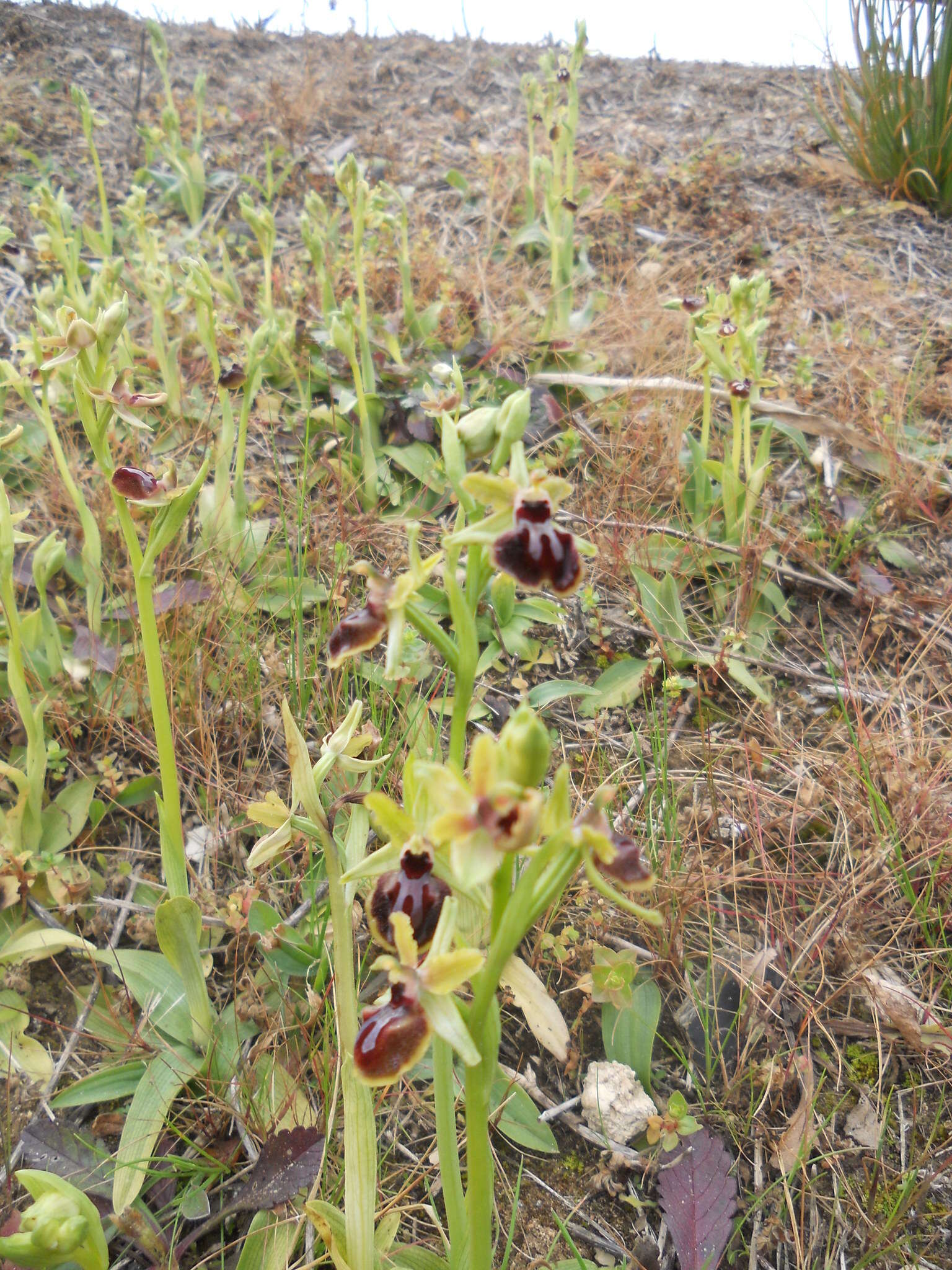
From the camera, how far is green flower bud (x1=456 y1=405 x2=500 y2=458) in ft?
3.73

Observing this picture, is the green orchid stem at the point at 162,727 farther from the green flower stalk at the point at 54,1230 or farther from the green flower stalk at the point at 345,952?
the green flower stalk at the point at 54,1230

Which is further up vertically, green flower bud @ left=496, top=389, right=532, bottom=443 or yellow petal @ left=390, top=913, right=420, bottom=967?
green flower bud @ left=496, top=389, right=532, bottom=443

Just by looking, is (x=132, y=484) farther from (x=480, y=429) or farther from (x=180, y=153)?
(x=180, y=153)

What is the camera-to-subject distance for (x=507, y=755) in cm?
77

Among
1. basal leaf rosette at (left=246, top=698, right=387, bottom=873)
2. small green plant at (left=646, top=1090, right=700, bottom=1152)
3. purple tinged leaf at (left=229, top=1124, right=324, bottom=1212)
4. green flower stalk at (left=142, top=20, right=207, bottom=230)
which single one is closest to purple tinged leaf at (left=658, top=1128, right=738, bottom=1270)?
small green plant at (left=646, top=1090, right=700, bottom=1152)

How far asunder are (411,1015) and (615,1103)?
31.7 inches

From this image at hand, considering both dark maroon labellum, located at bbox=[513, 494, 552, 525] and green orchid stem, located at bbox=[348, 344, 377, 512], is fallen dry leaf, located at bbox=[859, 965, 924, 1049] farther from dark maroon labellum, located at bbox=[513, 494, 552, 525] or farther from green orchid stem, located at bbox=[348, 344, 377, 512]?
green orchid stem, located at bbox=[348, 344, 377, 512]

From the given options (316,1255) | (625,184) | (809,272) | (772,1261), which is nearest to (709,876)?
(772,1261)

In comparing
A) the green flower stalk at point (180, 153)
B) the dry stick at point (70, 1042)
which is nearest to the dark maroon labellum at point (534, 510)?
the dry stick at point (70, 1042)

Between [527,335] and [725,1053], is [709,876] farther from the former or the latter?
[527,335]

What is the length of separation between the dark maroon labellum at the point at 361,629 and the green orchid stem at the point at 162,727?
592 millimetres

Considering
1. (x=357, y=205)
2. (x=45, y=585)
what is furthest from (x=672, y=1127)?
(x=357, y=205)

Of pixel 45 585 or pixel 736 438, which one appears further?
pixel 736 438

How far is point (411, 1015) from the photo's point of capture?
85 cm
